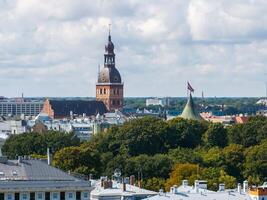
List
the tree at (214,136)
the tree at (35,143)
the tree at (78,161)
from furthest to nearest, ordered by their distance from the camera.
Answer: the tree at (214,136), the tree at (35,143), the tree at (78,161)

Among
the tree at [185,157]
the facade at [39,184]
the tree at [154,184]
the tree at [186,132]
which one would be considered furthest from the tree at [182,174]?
the tree at [186,132]

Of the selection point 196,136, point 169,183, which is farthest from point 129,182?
point 196,136

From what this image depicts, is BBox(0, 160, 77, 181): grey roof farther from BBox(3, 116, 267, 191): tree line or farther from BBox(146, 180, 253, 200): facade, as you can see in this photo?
BBox(3, 116, 267, 191): tree line

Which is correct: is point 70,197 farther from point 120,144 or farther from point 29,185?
point 120,144

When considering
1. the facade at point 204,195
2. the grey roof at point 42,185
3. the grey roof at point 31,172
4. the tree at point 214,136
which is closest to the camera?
the grey roof at point 42,185

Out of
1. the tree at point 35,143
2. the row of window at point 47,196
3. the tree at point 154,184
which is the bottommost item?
the tree at point 154,184

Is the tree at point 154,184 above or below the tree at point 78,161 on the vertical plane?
below

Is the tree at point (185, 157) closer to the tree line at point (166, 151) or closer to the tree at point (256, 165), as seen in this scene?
the tree line at point (166, 151)
